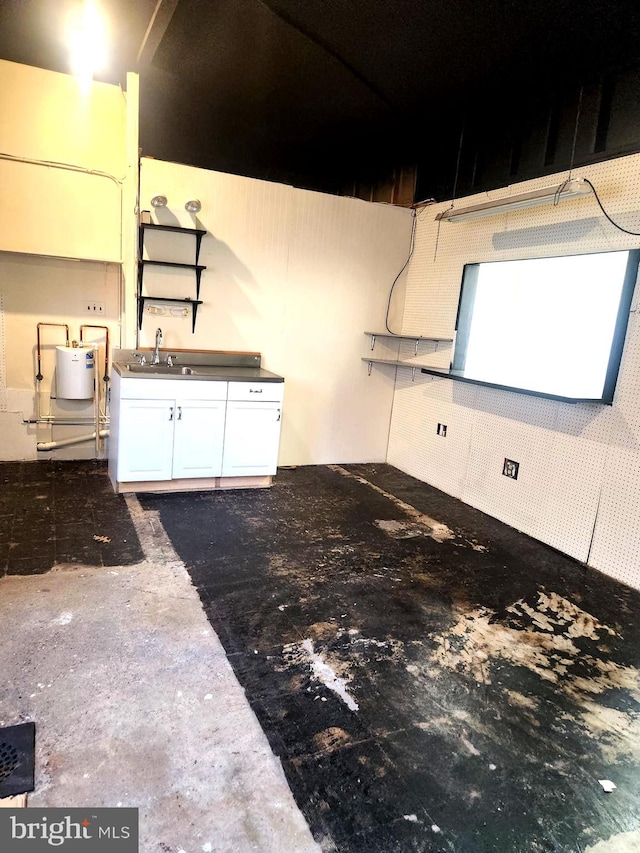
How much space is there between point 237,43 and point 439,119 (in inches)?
66.6

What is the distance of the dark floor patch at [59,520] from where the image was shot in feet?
8.96

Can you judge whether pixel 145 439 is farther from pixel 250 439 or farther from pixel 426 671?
pixel 426 671

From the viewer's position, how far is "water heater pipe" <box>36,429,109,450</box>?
4.23 metres

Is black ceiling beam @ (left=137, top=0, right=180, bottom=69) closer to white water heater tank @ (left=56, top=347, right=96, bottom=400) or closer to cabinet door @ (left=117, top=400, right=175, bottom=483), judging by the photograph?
white water heater tank @ (left=56, top=347, right=96, bottom=400)

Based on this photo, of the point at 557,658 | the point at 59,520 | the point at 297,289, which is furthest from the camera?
the point at 297,289

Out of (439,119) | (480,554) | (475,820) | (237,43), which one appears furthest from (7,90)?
(475,820)

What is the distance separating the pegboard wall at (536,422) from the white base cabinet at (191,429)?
1.52 m

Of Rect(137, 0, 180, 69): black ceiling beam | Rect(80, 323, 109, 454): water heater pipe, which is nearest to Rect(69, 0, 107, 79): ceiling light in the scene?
Rect(137, 0, 180, 69): black ceiling beam

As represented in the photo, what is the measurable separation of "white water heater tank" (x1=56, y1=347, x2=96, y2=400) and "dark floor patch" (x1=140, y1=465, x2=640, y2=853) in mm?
1124

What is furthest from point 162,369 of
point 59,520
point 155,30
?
point 155,30

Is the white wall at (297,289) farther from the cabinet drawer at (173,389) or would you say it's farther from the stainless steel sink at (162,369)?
the cabinet drawer at (173,389)

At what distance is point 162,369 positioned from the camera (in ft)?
12.8

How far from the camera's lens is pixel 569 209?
11.0 feet

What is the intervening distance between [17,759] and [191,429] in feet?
8.00
